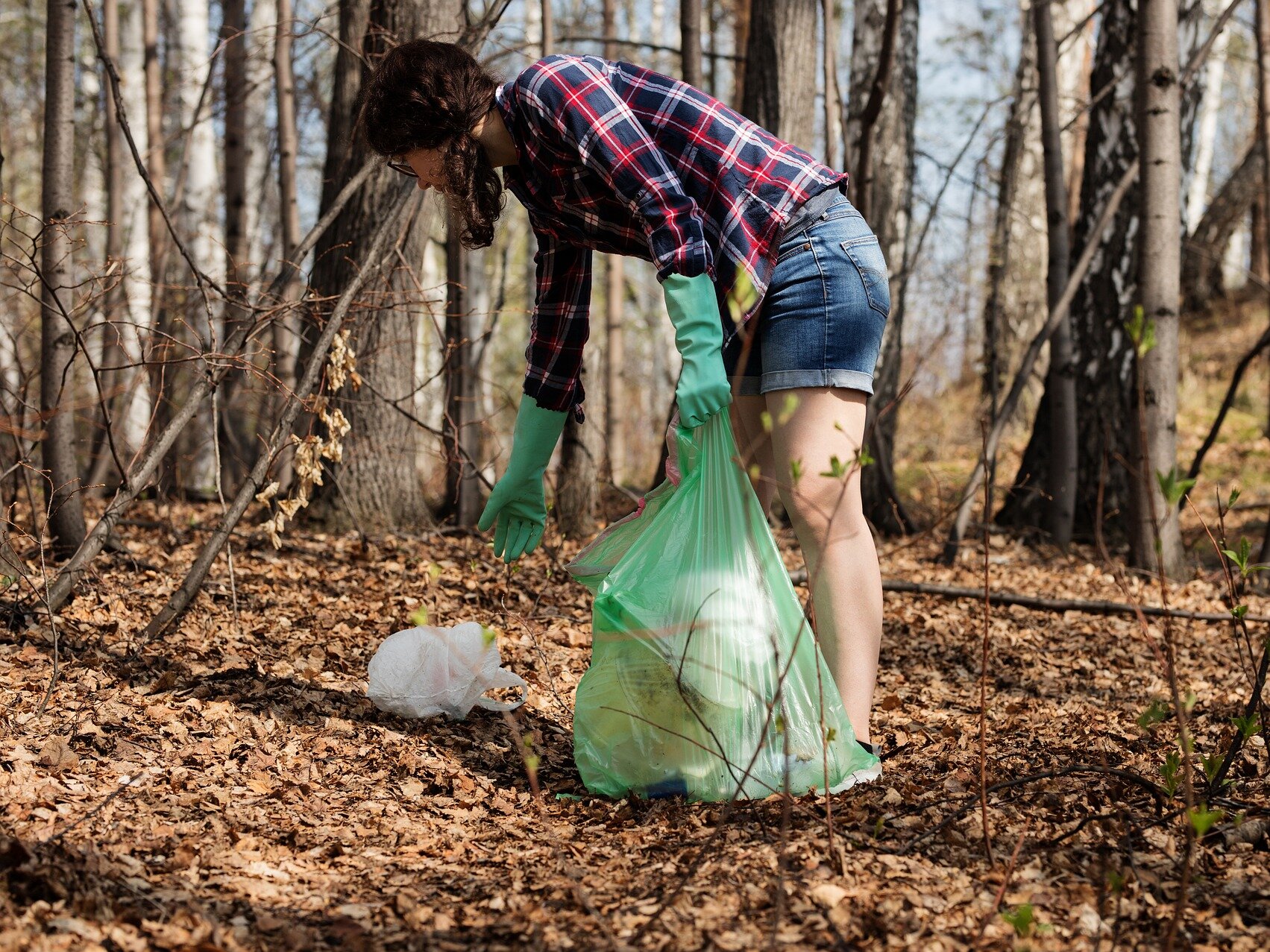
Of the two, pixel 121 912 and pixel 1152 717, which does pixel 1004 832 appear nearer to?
pixel 1152 717

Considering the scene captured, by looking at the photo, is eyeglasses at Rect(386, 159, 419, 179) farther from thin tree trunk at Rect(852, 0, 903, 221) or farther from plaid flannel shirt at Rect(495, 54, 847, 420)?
thin tree trunk at Rect(852, 0, 903, 221)

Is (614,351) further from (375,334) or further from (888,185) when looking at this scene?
(375,334)

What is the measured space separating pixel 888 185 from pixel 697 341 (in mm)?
4256

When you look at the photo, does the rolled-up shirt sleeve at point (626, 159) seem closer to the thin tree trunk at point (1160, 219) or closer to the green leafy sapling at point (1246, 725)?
the green leafy sapling at point (1246, 725)

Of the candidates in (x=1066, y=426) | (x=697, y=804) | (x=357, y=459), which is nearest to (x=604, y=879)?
(x=697, y=804)

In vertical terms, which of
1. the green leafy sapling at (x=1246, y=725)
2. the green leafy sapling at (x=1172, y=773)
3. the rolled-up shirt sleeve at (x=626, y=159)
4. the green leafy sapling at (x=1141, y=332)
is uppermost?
the rolled-up shirt sleeve at (x=626, y=159)

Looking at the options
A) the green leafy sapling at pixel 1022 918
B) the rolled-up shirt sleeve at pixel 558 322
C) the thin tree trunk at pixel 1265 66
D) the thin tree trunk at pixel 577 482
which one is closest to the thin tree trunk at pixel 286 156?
the thin tree trunk at pixel 577 482

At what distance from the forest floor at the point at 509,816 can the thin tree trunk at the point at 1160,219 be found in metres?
1.09

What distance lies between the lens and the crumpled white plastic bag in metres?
2.45

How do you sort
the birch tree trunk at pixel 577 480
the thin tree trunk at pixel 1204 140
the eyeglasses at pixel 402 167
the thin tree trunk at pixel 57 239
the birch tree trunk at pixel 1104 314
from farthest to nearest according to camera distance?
the thin tree trunk at pixel 1204 140 → the birch tree trunk at pixel 1104 314 → the birch tree trunk at pixel 577 480 → the thin tree trunk at pixel 57 239 → the eyeglasses at pixel 402 167

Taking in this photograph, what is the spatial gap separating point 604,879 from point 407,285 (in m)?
2.96

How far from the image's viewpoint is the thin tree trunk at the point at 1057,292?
4.57 metres

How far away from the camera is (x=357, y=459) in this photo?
4.10m

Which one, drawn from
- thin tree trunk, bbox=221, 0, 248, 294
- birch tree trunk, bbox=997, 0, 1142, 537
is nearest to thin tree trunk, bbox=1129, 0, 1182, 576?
birch tree trunk, bbox=997, 0, 1142, 537
